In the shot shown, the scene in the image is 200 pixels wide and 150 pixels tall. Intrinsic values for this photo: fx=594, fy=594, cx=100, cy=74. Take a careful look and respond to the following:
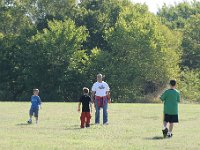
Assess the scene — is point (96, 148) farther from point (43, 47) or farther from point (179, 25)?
point (179, 25)

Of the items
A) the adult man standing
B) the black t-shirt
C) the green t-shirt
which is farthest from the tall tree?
the green t-shirt

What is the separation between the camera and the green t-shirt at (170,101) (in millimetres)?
17969

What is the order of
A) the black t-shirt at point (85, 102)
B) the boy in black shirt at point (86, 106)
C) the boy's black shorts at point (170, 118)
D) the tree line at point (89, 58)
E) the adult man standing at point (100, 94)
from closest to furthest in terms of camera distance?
the boy's black shorts at point (170, 118) < the boy in black shirt at point (86, 106) < the black t-shirt at point (85, 102) < the adult man standing at point (100, 94) < the tree line at point (89, 58)

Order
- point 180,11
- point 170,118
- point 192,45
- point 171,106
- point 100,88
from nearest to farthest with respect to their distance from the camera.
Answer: point 170,118 < point 171,106 < point 100,88 < point 192,45 < point 180,11

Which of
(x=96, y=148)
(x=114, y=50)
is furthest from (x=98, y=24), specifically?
(x=96, y=148)

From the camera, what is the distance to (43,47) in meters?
67.4

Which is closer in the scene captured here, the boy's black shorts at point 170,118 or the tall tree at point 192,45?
the boy's black shorts at point 170,118

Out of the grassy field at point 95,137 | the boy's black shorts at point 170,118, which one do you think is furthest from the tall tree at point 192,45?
the boy's black shorts at point 170,118

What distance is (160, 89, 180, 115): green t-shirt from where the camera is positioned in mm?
17969

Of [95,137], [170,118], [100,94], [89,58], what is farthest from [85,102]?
[89,58]

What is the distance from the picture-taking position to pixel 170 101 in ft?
59.3

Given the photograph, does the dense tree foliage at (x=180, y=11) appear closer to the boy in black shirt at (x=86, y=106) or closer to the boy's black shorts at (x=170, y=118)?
the boy in black shirt at (x=86, y=106)

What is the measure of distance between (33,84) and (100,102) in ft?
148

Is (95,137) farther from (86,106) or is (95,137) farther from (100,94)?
(100,94)
